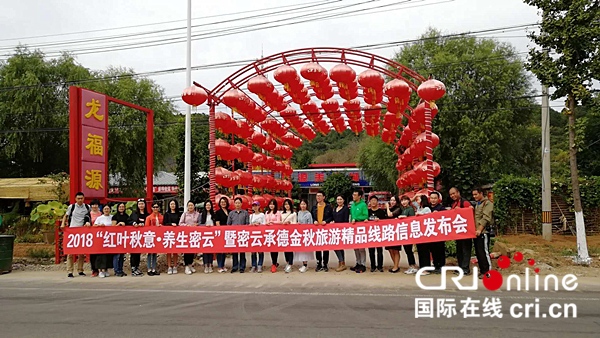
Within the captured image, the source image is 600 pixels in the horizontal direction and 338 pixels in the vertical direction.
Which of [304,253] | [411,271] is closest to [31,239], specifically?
[304,253]

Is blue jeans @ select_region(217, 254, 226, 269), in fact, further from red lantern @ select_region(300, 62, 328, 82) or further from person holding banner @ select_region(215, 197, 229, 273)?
red lantern @ select_region(300, 62, 328, 82)

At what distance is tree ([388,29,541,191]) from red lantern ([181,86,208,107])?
11.8m

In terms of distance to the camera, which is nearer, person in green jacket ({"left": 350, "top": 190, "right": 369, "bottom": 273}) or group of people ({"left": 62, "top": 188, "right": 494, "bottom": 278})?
group of people ({"left": 62, "top": 188, "right": 494, "bottom": 278})

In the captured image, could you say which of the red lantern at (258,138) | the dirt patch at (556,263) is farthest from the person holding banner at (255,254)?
the red lantern at (258,138)

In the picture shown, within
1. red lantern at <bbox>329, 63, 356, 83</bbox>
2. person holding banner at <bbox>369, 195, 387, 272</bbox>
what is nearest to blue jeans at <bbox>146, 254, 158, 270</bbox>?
person holding banner at <bbox>369, 195, 387, 272</bbox>

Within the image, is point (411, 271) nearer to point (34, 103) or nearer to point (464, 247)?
point (464, 247)

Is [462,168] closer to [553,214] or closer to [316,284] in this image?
[553,214]

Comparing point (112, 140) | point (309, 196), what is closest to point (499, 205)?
point (112, 140)

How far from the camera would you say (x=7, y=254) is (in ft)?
33.6

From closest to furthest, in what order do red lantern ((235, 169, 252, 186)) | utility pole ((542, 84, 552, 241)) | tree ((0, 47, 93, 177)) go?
red lantern ((235, 169, 252, 186)) → utility pole ((542, 84, 552, 241)) → tree ((0, 47, 93, 177))

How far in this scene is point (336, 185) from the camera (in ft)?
108

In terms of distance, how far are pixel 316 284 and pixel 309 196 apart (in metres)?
31.7

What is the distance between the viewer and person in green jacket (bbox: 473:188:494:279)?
8.27 metres

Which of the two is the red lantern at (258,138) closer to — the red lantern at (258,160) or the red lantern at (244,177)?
the red lantern at (258,160)
